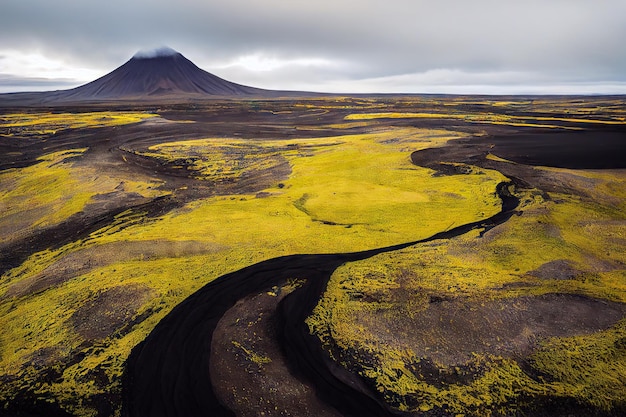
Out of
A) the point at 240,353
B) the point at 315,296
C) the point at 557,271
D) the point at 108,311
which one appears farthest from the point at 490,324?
the point at 108,311

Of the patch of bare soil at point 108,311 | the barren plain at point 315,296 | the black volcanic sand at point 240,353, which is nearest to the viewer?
the black volcanic sand at point 240,353

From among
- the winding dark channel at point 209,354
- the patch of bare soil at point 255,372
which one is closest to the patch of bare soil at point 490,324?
the winding dark channel at point 209,354

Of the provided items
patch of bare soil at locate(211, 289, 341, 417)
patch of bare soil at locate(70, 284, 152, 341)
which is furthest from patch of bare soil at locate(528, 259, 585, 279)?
patch of bare soil at locate(70, 284, 152, 341)

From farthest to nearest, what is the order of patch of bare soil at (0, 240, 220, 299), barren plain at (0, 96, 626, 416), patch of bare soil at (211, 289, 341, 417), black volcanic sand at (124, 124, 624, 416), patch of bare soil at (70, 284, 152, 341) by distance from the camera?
patch of bare soil at (0, 240, 220, 299), patch of bare soil at (70, 284, 152, 341), barren plain at (0, 96, 626, 416), black volcanic sand at (124, 124, 624, 416), patch of bare soil at (211, 289, 341, 417)

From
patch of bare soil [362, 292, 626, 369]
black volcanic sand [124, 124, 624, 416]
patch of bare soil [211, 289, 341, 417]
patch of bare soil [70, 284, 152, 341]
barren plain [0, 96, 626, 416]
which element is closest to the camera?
patch of bare soil [211, 289, 341, 417]

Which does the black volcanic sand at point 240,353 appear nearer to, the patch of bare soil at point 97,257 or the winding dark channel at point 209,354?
the winding dark channel at point 209,354

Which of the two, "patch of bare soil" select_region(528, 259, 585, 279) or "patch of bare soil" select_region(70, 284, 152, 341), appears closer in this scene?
"patch of bare soil" select_region(70, 284, 152, 341)

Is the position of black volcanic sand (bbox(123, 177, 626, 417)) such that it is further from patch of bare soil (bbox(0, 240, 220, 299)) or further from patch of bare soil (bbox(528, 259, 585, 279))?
patch of bare soil (bbox(0, 240, 220, 299))
